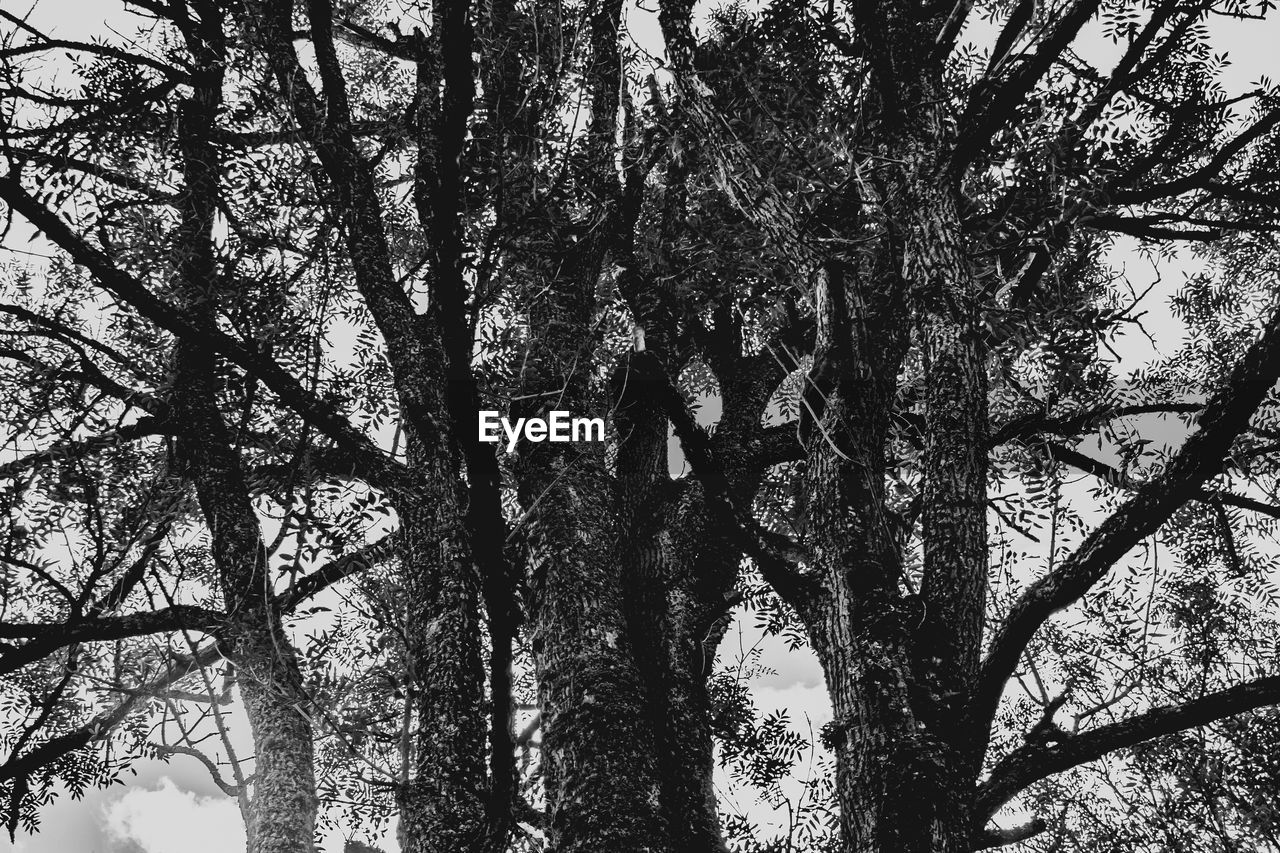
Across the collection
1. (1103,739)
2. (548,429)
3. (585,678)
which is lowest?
(1103,739)

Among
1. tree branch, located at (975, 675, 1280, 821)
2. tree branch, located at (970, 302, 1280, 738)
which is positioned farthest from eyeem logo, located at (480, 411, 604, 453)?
tree branch, located at (975, 675, 1280, 821)

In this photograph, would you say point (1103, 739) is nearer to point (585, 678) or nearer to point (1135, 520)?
point (1135, 520)

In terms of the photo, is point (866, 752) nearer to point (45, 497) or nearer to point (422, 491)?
point (422, 491)

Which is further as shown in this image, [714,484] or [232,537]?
[232,537]

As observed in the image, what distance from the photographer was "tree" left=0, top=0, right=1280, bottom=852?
16.8ft

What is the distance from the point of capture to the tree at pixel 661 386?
5.11 meters

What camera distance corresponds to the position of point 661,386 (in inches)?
290

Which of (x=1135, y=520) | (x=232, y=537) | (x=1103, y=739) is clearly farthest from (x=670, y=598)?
(x=232, y=537)

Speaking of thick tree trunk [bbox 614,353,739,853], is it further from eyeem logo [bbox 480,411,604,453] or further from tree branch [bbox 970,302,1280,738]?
tree branch [bbox 970,302,1280,738]

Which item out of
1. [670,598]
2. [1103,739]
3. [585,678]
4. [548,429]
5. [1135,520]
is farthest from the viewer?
[670,598]

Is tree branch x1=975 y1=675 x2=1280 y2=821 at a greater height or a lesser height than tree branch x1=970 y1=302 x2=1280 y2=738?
lesser

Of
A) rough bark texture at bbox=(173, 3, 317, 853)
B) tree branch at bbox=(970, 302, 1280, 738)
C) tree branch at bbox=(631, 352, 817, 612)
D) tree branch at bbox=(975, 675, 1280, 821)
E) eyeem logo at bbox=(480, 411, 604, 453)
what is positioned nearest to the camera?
tree branch at bbox=(970, 302, 1280, 738)

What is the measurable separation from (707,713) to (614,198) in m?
4.33

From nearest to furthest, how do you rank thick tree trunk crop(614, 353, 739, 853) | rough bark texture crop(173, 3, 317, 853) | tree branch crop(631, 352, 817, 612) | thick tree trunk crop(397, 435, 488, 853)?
thick tree trunk crop(397, 435, 488, 853) → tree branch crop(631, 352, 817, 612) → thick tree trunk crop(614, 353, 739, 853) → rough bark texture crop(173, 3, 317, 853)
